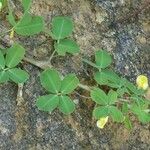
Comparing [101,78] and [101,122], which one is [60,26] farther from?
[101,122]

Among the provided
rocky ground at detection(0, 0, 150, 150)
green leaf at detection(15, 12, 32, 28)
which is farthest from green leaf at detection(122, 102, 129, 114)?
green leaf at detection(15, 12, 32, 28)

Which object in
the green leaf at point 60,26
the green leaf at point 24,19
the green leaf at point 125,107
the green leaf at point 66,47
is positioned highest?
the green leaf at point 24,19

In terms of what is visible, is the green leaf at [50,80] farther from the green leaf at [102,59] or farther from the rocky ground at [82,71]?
the green leaf at [102,59]

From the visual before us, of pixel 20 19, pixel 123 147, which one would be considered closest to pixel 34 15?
pixel 20 19

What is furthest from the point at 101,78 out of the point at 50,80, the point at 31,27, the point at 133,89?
the point at 31,27

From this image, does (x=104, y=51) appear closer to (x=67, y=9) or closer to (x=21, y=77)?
(x=67, y=9)

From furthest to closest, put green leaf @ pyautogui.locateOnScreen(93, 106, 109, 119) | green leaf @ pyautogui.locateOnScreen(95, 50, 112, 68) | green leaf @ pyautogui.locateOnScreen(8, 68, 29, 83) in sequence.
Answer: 1. green leaf @ pyautogui.locateOnScreen(95, 50, 112, 68)
2. green leaf @ pyautogui.locateOnScreen(93, 106, 109, 119)
3. green leaf @ pyautogui.locateOnScreen(8, 68, 29, 83)

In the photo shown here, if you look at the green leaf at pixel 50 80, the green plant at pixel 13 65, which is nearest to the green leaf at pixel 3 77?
the green plant at pixel 13 65

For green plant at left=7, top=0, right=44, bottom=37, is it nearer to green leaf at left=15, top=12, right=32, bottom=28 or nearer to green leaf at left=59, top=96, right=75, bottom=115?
green leaf at left=15, top=12, right=32, bottom=28
